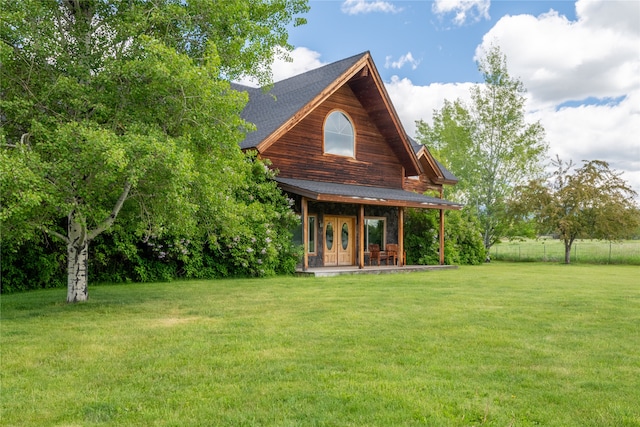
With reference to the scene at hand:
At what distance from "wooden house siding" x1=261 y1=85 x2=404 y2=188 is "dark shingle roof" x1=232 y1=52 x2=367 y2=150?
0.65m

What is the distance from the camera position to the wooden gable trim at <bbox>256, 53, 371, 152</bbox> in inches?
631

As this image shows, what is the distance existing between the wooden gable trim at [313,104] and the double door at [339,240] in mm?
3658

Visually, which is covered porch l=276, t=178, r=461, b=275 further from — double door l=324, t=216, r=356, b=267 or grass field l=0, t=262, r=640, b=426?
grass field l=0, t=262, r=640, b=426

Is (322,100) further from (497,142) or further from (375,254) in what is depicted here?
(497,142)

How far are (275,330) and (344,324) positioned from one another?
102 centimetres

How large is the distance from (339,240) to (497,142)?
1791 centimetres

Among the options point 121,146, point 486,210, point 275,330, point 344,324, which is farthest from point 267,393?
point 486,210

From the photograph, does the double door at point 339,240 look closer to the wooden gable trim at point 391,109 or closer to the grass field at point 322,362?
the wooden gable trim at point 391,109

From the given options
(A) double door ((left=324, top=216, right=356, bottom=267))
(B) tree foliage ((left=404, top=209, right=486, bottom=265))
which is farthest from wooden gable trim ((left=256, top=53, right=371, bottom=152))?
(B) tree foliage ((left=404, top=209, right=486, bottom=265))

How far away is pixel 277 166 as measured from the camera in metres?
17.2

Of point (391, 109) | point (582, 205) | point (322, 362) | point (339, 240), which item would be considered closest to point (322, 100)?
point (391, 109)

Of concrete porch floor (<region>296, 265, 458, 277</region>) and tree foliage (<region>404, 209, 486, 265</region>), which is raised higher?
tree foliage (<region>404, 209, 486, 265</region>)

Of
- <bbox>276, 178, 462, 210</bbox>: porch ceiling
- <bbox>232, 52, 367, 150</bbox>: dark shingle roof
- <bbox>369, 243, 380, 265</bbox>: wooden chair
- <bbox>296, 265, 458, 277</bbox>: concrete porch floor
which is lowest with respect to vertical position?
<bbox>296, 265, 458, 277</bbox>: concrete porch floor

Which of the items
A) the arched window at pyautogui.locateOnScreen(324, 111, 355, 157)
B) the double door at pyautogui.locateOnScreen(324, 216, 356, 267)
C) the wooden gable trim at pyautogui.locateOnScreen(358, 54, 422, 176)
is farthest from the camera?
the arched window at pyautogui.locateOnScreen(324, 111, 355, 157)
